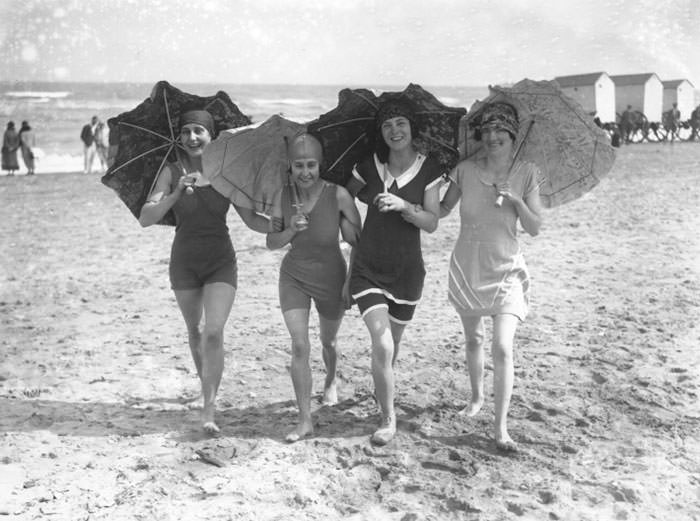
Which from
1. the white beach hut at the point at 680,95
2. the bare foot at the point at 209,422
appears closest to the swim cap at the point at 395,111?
the bare foot at the point at 209,422

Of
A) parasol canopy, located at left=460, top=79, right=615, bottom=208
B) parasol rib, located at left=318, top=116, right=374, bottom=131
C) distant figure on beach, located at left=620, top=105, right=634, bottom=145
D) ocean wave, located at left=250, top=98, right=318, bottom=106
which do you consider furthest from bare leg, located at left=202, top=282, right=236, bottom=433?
ocean wave, located at left=250, top=98, right=318, bottom=106

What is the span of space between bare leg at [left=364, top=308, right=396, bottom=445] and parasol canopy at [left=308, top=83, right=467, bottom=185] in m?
0.82

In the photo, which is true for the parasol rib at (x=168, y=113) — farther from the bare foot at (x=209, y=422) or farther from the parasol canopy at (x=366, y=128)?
the bare foot at (x=209, y=422)

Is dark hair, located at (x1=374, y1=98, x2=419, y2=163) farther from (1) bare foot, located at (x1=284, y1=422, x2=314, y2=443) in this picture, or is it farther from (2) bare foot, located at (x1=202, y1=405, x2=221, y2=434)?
(2) bare foot, located at (x1=202, y1=405, x2=221, y2=434)

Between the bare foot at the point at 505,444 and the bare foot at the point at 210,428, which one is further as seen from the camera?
the bare foot at the point at 210,428

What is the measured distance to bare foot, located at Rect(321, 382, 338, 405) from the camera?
472 cm

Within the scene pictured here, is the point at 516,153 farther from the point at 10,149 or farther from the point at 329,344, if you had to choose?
the point at 10,149

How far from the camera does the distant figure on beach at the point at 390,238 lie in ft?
13.0

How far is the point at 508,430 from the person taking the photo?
4.30 meters

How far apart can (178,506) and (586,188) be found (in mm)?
2669

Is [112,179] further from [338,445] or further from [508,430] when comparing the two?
[508,430]

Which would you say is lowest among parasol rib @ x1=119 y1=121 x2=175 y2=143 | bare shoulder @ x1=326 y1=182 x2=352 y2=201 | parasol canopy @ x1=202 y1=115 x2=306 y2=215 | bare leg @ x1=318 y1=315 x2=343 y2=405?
bare leg @ x1=318 y1=315 x2=343 y2=405

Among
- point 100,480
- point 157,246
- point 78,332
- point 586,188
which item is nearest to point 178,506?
point 100,480

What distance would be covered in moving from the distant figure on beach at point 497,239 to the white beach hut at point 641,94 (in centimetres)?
4661
